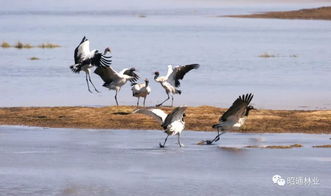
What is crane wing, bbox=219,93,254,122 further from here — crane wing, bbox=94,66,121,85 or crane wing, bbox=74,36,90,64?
crane wing, bbox=74,36,90,64

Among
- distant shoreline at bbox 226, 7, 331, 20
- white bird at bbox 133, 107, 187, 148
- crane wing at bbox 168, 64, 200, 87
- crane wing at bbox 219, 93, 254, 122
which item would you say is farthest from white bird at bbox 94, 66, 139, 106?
distant shoreline at bbox 226, 7, 331, 20

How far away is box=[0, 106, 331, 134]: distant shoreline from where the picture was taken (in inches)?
745

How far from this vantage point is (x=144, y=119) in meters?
19.6

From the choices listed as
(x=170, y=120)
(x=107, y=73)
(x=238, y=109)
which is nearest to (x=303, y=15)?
(x=107, y=73)

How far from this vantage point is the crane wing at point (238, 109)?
54.7ft

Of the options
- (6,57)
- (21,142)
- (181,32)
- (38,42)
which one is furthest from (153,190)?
(181,32)

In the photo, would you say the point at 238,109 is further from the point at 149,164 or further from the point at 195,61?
the point at 195,61

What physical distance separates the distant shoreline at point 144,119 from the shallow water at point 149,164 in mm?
707

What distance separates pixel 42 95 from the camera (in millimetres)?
24734

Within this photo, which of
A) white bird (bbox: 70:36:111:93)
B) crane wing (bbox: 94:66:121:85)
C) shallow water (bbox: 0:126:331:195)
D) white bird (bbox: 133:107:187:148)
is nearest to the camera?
shallow water (bbox: 0:126:331:195)

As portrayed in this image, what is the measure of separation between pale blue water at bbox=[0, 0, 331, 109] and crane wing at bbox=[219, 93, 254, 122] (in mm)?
5429

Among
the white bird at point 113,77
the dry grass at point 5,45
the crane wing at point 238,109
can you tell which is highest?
the dry grass at point 5,45

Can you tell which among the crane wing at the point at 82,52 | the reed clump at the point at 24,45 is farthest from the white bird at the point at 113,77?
the reed clump at the point at 24,45

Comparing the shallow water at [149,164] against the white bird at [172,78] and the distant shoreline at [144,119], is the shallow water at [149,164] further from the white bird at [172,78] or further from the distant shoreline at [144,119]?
the white bird at [172,78]
